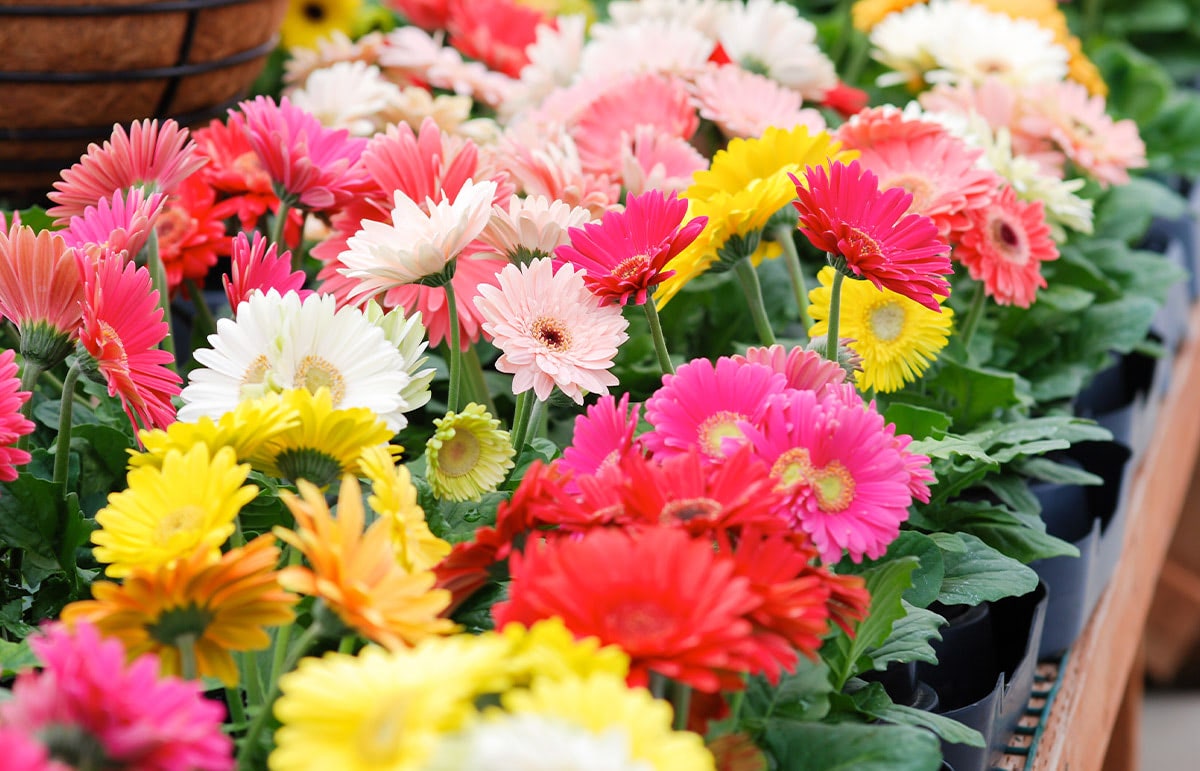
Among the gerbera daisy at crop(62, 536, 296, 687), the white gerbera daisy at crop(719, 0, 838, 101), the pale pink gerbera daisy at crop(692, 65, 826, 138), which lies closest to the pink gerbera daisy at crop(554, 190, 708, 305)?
the gerbera daisy at crop(62, 536, 296, 687)

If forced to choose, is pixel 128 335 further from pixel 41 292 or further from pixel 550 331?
pixel 550 331

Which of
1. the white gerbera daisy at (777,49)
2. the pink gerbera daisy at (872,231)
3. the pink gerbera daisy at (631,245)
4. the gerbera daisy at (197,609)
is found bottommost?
the gerbera daisy at (197,609)

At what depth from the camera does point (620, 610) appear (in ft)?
1.43

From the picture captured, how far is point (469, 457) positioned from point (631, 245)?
134mm

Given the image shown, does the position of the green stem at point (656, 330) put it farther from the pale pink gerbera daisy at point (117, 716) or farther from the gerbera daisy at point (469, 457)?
the pale pink gerbera daisy at point (117, 716)

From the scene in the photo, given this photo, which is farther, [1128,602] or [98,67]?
[1128,602]

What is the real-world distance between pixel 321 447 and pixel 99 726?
171 millimetres

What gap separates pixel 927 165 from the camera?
2.75 feet

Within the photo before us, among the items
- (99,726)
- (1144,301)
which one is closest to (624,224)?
(99,726)

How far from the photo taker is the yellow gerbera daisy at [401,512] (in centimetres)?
49

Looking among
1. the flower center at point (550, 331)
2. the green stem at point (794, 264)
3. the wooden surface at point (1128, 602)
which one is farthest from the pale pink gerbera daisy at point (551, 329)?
the wooden surface at point (1128, 602)

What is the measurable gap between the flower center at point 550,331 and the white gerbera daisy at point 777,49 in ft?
1.96

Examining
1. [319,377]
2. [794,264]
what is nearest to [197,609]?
[319,377]

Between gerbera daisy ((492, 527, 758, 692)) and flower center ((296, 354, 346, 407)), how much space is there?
171mm
